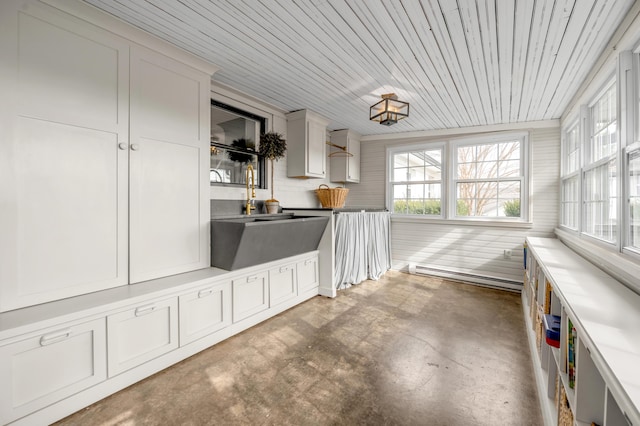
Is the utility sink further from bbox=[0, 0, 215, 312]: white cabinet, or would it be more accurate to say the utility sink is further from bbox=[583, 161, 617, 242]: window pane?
bbox=[583, 161, 617, 242]: window pane

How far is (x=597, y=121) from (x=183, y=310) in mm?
3879

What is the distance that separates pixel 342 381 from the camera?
1937 millimetres

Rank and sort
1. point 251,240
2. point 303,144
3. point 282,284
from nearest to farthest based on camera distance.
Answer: point 251,240
point 282,284
point 303,144

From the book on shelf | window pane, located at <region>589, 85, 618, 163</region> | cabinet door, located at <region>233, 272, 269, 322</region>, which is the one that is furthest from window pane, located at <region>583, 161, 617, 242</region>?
cabinet door, located at <region>233, 272, 269, 322</region>

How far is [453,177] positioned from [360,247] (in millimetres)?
→ 1950

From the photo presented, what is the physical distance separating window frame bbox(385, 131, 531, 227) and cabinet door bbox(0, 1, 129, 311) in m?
4.14

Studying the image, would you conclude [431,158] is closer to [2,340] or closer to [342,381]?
[342,381]

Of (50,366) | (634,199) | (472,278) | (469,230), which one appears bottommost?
(472,278)

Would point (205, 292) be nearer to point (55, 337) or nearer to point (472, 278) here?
point (55, 337)

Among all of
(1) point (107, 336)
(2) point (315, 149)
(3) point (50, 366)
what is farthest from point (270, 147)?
(3) point (50, 366)

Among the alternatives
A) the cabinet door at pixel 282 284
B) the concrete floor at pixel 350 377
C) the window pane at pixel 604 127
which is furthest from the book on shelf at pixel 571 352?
the cabinet door at pixel 282 284

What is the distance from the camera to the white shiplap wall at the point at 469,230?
3883mm

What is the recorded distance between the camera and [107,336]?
1.74 meters

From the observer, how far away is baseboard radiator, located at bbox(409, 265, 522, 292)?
4.00m
